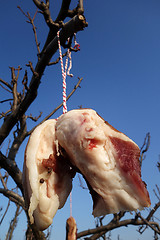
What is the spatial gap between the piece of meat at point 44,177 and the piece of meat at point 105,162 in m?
0.09

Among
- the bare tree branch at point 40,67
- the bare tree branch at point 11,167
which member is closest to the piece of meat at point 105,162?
the bare tree branch at point 40,67

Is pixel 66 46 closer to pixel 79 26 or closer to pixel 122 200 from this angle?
pixel 79 26

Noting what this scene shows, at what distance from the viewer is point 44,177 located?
92 cm

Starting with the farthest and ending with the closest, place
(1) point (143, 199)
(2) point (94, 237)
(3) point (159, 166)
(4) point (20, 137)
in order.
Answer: (3) point (159, 166) < (2) point (94, 237) < (4) point (20, 137) < (1) point (143, 199)

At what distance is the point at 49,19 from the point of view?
2107 mm

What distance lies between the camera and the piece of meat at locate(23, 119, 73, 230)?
87cm

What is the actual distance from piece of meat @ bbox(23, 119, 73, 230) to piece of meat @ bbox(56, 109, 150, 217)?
0.29ft

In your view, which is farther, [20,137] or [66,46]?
[20,137]

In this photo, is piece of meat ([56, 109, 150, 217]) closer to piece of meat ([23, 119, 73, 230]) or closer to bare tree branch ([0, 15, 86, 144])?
piece of meat ([23, 119, 73, 230])

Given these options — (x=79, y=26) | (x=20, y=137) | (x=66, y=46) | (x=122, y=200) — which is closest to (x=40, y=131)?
(x=122, y=200)

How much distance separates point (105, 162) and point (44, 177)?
0.28 metres

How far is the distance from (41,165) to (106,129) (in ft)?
1.02

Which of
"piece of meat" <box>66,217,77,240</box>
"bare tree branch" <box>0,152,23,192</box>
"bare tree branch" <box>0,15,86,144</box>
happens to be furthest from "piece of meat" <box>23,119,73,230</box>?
"bare tree branch" <box>0,152,23,192</box>

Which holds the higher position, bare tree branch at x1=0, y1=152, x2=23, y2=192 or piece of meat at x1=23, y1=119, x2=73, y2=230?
bare tree branch at x1=0, y1=152, x2=23, y2=192
